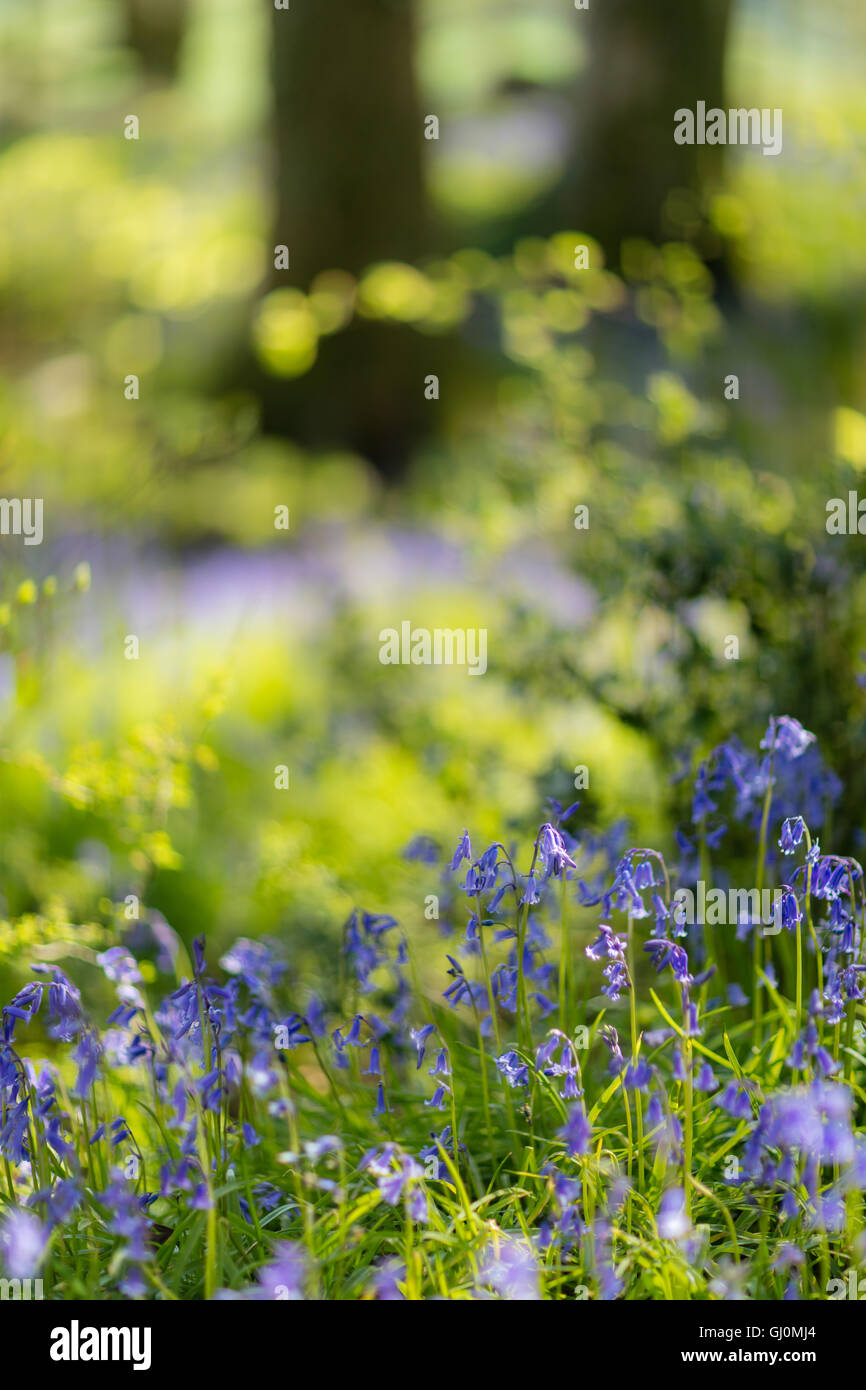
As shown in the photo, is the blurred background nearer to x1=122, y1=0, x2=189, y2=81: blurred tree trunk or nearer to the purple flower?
x1=122, y1=0, x2=189, y2=81: blurred tree trunk

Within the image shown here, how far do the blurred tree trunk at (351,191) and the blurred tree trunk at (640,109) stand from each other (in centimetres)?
104

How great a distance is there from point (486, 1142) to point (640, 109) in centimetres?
598

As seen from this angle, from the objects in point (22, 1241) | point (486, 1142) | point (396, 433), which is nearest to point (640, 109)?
point (396, 433)

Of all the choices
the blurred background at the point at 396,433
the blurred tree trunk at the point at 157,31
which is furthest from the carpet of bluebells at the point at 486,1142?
the blurred tree trunk at the point at 157,31

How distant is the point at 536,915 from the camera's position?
7.21ft

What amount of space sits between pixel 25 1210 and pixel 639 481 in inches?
80.8

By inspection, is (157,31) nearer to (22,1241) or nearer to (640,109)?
(640,109)

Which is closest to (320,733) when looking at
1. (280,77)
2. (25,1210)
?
(25,1210)

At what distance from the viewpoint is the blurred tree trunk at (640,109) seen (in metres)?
5.96

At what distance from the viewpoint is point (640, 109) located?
647cm

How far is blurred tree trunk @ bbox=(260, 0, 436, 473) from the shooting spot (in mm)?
6930

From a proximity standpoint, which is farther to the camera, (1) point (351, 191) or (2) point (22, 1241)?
(1) point (351, 191)

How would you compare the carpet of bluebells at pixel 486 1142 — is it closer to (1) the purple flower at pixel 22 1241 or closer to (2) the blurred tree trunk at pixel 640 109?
(1) the purple flower at pixel 22 1241

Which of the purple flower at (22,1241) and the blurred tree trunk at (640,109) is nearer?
the purple flower at (22,1241)
